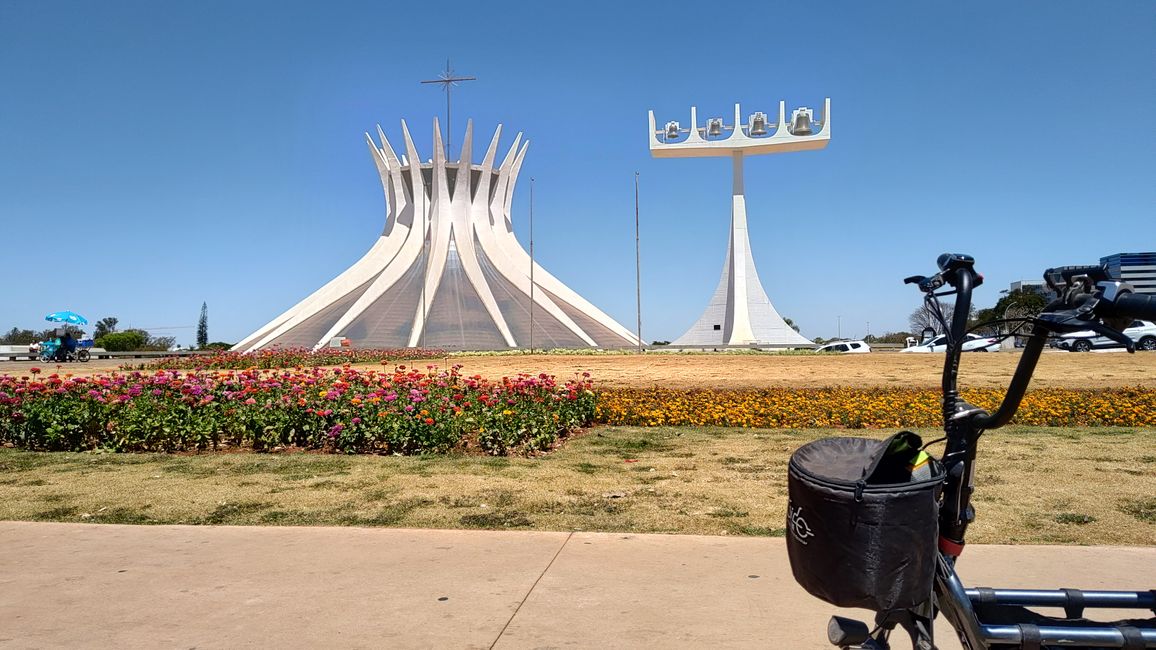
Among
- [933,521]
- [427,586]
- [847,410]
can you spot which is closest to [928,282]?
[933,521]

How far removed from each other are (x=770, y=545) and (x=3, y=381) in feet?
26.1

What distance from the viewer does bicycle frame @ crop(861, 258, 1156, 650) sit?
6.18ft

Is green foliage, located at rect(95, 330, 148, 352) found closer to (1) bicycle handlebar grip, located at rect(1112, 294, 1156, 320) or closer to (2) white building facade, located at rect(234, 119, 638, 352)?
(2) white building facade, located at rect(234, 119, 638, 352)

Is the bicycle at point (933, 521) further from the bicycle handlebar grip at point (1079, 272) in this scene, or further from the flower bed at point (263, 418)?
the flower bed at point (263, 418)

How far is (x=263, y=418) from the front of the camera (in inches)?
287

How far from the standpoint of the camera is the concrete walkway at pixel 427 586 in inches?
113

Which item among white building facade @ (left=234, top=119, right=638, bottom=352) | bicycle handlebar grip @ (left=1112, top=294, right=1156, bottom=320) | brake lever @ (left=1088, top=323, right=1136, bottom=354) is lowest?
brake lever @ (left=1088, top=323, right=1136, bottom=354)

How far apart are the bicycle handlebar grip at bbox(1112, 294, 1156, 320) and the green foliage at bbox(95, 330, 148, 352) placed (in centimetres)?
5181

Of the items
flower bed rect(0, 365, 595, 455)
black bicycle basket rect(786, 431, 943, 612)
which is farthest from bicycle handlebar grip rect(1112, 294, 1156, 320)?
flower bed rect(0, 365, 595, 455)

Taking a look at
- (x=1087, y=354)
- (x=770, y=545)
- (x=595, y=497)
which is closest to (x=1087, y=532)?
(x=770, y=545)

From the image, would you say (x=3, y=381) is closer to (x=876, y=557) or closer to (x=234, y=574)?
(x=234, y=574)

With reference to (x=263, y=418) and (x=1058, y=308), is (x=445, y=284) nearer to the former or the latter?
(x=263, y=418)

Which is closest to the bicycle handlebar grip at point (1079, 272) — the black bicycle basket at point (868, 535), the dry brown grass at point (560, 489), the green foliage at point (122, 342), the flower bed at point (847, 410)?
the black bicycle basket at point (868, 535)

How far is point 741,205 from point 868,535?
32.2 meters
